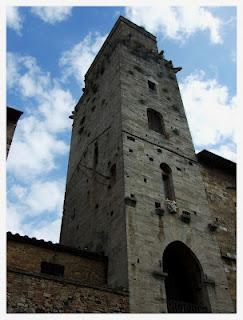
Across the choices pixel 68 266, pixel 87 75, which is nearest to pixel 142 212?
pixel 68 266

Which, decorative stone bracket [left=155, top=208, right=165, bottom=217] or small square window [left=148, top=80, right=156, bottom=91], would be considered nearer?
decorative stone bracket [left=155, top=208, right=165, bottom=217]

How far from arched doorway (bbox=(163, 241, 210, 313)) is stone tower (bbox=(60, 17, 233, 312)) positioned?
31 millimetres

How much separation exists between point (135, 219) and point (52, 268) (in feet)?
9.41

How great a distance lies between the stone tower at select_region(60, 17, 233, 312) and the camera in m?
11.1

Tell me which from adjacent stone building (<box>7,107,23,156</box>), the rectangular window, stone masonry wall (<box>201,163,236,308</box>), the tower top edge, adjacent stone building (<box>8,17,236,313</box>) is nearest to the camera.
Answer: adjacent stone building (<box>8,17,236,313</box>)

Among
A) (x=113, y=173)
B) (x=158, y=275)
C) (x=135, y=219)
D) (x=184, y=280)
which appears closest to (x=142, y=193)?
(x=135, y=219)

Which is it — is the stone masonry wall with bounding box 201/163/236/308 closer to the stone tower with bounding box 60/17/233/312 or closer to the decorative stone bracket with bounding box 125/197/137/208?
the stone tower with bounding box 60/17/233/312

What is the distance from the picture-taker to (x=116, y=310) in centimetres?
961

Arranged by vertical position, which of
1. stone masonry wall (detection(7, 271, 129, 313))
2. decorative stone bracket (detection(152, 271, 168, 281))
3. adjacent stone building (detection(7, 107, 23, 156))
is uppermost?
adjacent stone building (detection(7, 107, 23, 156))

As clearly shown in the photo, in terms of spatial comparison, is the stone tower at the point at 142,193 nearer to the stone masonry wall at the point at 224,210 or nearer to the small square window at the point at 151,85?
the small square window at the point at 151,85

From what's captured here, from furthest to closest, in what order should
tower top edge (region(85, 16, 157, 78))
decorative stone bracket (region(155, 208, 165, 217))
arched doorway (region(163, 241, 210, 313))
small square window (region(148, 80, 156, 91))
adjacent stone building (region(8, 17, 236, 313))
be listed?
tower top edge (region(85, 16, 157, 78))
small square window (region(148, 80, 156, 91))
decorative stone bracket (region(155, 208, 165, 217))
arched doorway (region(163, 241, 210, 313))
adjacent stone building (region(8, 17, 236, 313))

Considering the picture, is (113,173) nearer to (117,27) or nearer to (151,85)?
(151,85)

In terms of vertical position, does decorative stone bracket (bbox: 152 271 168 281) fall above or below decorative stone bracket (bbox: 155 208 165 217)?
below

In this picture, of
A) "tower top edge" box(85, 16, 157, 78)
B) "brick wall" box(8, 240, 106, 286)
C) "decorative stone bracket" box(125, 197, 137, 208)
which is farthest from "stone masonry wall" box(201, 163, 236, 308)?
"tower top edge" box(85, 16, 157, 78)
